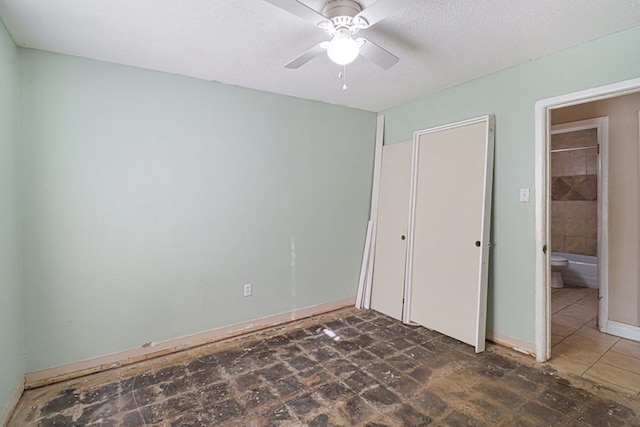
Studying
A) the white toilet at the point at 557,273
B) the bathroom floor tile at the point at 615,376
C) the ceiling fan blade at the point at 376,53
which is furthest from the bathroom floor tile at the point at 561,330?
the ceiling fan blade at the point at 376,53

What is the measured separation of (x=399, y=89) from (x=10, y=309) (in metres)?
3.41

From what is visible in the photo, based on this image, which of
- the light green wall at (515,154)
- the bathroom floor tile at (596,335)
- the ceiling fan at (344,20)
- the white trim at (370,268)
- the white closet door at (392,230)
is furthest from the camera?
the white trim at (370,268)

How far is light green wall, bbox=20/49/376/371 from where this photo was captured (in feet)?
7.04

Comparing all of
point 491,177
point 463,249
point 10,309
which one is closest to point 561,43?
point 491,177

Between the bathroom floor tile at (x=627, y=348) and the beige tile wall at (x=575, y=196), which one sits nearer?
the bathroom floor tile at (x=627, y=348)

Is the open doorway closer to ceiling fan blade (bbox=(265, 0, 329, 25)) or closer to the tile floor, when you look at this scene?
the tile floor

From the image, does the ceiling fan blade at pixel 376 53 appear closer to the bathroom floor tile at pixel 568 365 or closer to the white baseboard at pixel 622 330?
the bathroom floor tile at pixel 568 365

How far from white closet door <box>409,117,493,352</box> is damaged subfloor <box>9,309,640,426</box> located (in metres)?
0.29

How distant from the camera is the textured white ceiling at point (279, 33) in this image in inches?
66.9

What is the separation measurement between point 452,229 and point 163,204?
8.38ft

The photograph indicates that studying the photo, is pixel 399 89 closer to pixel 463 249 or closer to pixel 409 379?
pixel 463 249

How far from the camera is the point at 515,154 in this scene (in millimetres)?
2529

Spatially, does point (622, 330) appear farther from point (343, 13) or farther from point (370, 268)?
point (343, 13)

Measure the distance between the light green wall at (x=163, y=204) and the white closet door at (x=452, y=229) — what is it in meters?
0.90
